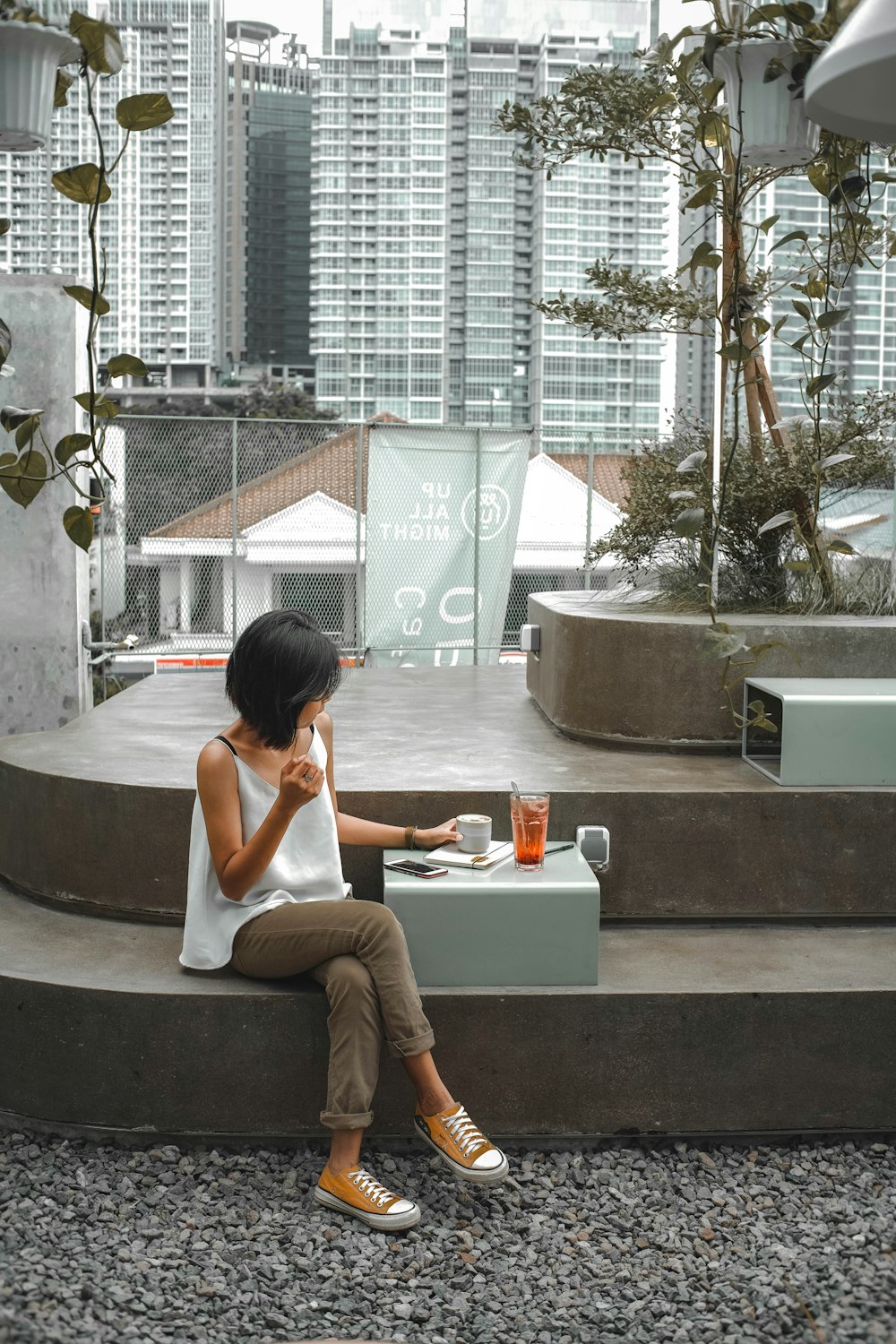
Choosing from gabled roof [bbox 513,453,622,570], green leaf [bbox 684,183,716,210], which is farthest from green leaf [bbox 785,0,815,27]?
gabled roof [bbox 513,453,622,570]

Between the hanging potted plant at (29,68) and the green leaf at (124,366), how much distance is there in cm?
58

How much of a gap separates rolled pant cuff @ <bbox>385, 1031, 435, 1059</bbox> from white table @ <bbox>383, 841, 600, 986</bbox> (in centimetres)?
25

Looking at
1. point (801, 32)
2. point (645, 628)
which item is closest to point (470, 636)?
point (645, 628)

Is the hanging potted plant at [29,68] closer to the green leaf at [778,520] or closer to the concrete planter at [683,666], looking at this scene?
the concrete planter at [683,666]

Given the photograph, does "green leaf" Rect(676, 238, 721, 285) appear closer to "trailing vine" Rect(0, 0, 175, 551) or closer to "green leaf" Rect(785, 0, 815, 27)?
"green leaf" Rect(785, 0, 815, 27)

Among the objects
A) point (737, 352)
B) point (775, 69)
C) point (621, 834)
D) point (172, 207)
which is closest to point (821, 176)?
point (775, 69)

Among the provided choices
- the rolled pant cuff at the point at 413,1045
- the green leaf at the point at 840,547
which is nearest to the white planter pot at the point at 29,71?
the rolled pant cuff at the point at 413,1045

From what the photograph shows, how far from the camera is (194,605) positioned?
9039 mm

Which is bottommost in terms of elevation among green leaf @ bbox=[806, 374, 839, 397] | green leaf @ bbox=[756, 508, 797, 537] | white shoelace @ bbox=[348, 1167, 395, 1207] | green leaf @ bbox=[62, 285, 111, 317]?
white shoelace @ bbox=[348, 1167, 395, 1207]

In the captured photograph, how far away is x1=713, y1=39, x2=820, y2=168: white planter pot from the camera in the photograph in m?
3.09

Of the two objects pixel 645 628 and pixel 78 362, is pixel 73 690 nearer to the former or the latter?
pixel 78 362

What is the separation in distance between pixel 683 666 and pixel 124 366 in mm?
2134

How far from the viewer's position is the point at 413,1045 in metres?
2.51

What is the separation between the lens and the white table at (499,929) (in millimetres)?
2750
